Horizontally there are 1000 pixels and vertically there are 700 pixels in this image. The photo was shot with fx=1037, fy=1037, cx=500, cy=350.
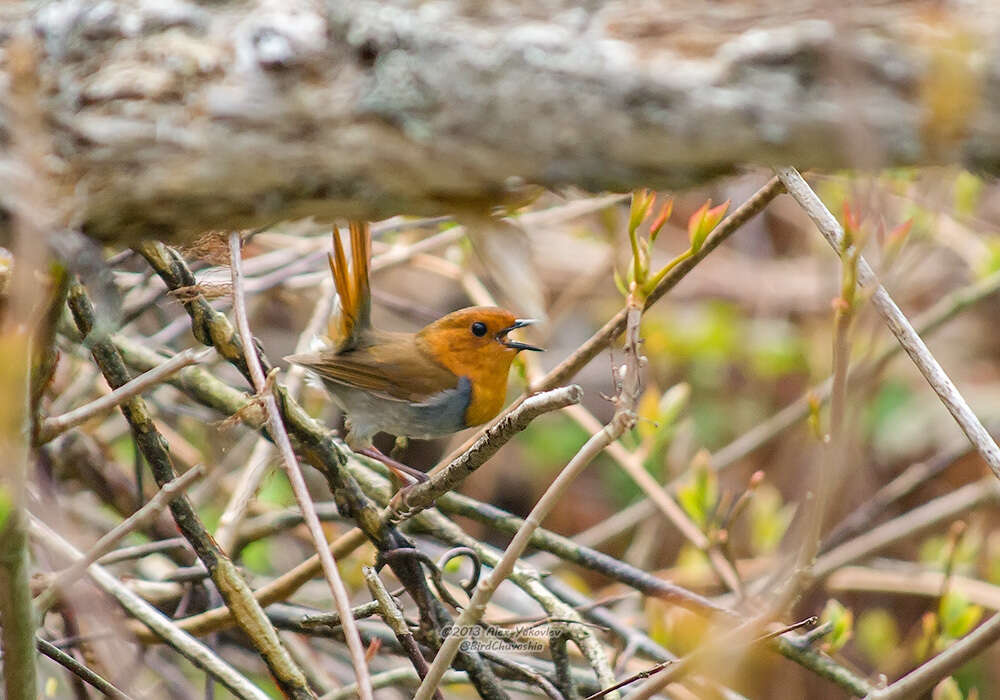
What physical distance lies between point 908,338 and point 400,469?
1.59m

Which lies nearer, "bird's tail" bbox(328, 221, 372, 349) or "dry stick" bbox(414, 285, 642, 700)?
"dry stick" bbox(414, 285, 642, 700)

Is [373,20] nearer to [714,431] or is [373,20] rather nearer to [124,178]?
[124,178]

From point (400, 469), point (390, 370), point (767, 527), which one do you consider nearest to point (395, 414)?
point (390, 370)

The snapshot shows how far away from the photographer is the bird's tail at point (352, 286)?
254cm

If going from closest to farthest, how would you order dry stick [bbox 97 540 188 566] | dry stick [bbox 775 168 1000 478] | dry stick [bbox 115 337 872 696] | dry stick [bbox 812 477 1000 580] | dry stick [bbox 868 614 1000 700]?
1. dry stick [bbox 868 614 1000 700]
2. dry stick [bbox 775 168 1000 478]
3. dry stick [bbox 115 337 872 696]
4. dry stick [bbox 97 540 188 566]
5. dry stick [bbox 812 477 1000 580]

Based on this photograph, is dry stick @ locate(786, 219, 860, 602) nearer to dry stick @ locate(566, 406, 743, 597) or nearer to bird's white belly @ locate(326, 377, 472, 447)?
dry stick @ locate(566, 406, 743, 597)

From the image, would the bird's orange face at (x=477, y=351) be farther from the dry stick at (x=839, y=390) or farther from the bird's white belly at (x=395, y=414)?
the dry stick at (x=839, y=390)

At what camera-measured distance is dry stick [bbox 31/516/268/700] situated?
2.04 meters

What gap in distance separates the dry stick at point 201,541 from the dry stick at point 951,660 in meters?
1.07

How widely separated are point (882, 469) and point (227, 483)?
3804 mm

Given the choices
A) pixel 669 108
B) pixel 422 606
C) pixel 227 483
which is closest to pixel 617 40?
pixel 669 108

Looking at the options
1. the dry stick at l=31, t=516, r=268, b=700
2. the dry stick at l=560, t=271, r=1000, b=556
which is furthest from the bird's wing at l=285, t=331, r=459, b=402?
the dry stick at l=31, t=516, r=268, b=700

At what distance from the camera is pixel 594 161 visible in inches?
43.7

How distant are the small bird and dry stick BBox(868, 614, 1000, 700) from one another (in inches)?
79.0
